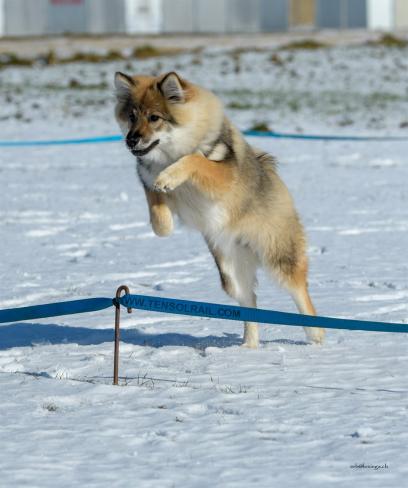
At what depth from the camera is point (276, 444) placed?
13.8 feet

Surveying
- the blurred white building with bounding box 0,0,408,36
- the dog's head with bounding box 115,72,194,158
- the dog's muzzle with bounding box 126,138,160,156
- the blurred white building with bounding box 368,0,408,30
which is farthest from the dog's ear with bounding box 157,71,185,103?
the blurred white building with bounding box 368,0,408,30

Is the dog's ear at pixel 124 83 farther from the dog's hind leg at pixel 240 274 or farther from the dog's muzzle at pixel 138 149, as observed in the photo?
the dog's hind leg at pixel 240 274

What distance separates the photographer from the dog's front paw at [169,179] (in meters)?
5.51

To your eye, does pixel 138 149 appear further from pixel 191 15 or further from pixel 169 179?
pixel 191 15

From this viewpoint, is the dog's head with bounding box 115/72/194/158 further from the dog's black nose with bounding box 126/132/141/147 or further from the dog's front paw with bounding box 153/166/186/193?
the dog's front paw with bounding box 153/166/186/193

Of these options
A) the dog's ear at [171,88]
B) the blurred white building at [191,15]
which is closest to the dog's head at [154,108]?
the dog's ear at [171,88]

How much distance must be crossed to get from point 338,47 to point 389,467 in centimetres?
2404

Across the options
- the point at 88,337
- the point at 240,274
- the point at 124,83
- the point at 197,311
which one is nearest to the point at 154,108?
the point at 124,83

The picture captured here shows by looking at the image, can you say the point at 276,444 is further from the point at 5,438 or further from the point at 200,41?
the point at 200,41

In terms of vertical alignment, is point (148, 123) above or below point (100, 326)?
above

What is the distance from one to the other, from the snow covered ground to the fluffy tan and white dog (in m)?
0.45

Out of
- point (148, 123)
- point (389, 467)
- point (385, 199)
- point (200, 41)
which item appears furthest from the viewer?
point (200, 41)

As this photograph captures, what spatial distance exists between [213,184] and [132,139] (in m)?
0.50

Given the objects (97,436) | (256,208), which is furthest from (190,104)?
(97,436)
